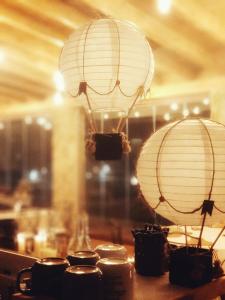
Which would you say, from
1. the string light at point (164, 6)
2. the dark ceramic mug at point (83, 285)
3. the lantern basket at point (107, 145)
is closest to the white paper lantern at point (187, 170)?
the dark ceramic mug at point (83, 285)

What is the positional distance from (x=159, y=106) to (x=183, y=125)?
497cm

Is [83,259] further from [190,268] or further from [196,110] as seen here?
[196,110]

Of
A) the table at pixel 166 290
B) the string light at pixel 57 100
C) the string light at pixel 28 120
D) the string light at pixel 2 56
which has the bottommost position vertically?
the table at pixel 166 290

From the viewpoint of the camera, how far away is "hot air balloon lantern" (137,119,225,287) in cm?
172

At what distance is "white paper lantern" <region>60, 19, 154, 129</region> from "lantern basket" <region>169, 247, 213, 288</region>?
0.94 m

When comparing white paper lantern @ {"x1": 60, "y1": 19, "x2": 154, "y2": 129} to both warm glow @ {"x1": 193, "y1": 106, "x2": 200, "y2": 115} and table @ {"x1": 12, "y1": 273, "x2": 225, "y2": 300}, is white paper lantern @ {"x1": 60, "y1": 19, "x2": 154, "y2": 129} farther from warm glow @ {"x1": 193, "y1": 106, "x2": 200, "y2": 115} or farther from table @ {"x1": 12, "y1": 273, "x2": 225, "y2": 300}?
warm glow @ {"x1": 193, "y1": 106, "x2": 200, "y2": 115}

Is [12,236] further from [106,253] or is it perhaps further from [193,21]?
[193,21]

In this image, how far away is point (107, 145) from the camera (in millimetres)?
2473

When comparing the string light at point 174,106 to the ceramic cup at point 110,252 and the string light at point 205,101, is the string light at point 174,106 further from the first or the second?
the ceramic cup at point 110,252

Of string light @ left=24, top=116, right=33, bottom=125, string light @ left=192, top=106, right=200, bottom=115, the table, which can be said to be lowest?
the table

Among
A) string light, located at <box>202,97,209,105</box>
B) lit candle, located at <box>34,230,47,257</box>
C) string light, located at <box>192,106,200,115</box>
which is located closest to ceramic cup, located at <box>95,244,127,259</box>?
lit candle, located at <box>34,230,47,257</box>

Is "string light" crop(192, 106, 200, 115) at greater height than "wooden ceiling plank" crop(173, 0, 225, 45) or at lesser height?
lesser

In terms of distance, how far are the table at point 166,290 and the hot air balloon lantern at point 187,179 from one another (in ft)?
0.13

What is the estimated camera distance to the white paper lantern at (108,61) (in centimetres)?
227
